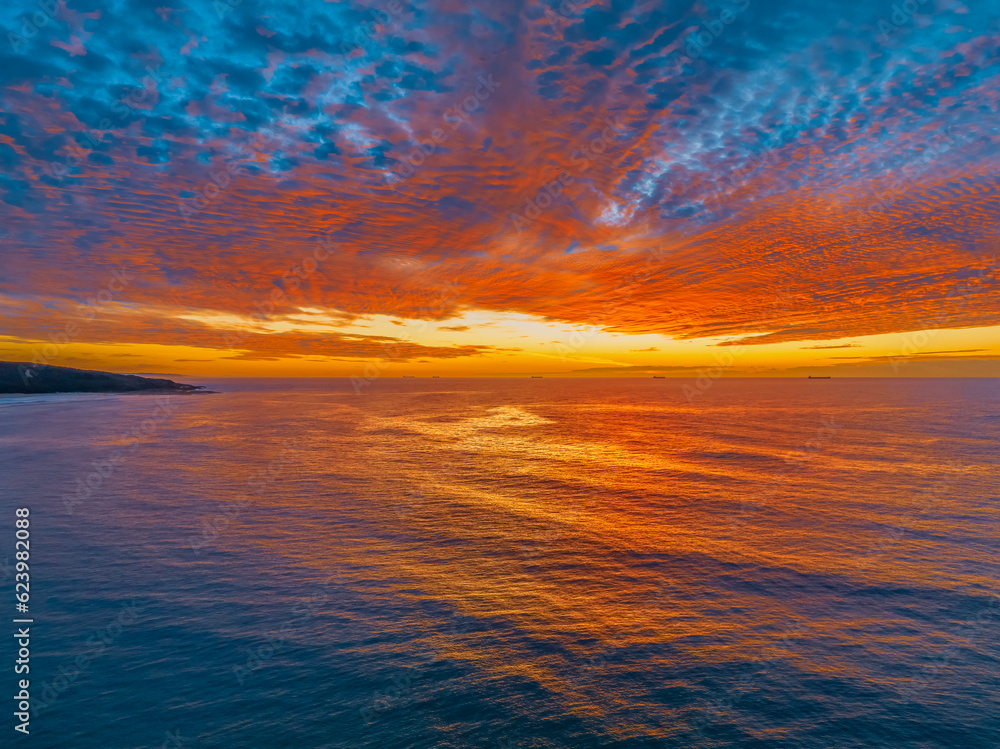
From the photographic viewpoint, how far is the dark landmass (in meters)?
175

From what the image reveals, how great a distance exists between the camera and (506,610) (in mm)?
19797

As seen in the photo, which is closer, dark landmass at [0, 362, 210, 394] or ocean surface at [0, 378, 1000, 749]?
ocean surface at [0, 378, 1000, 749]

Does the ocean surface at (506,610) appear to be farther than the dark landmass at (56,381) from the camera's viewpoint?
No

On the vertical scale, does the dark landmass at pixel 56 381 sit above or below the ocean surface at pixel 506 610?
above

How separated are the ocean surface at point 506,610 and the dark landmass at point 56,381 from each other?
180m

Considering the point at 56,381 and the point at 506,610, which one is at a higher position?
the point at 56,381

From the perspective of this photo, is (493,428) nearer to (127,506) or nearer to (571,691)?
(127,506)

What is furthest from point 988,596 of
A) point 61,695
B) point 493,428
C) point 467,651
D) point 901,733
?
point 493,428

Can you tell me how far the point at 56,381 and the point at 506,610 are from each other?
23978 centimetres

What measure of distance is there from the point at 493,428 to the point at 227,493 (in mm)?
56365

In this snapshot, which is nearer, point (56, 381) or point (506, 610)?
point (506, 610)

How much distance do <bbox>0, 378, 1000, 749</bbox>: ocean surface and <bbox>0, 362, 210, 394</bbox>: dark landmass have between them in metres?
A: 180

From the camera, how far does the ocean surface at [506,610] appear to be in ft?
44.8

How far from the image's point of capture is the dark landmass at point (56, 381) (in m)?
175
